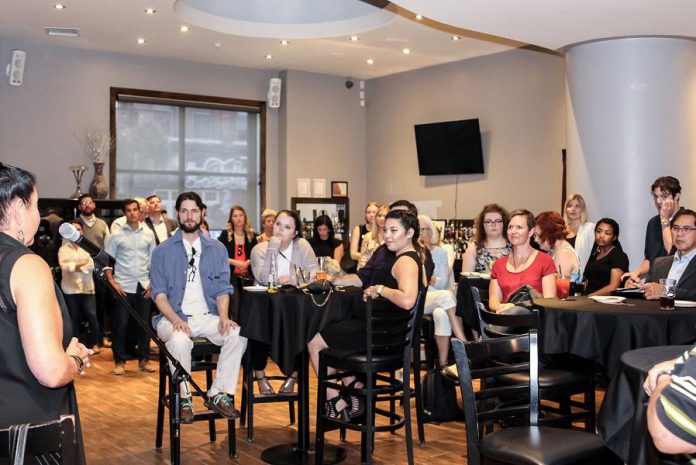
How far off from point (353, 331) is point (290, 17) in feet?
19.7

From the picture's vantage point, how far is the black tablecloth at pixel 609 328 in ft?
14.0

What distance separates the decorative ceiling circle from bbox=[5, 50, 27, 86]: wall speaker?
245cm

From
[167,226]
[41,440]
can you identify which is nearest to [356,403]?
[41,440]

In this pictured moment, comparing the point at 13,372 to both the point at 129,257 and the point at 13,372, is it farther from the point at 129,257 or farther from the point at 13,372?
the point at 129,257

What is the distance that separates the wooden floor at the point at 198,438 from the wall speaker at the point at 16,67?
4905 mm

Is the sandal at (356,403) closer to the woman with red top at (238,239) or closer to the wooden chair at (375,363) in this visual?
the wooden chair at (375,363)

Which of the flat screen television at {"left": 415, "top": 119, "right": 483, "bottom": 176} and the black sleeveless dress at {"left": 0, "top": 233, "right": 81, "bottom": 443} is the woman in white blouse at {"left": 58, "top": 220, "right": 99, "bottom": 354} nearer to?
the flat screen television at {"left": 415, "top": 119, "right": 483, "bottom": 176}

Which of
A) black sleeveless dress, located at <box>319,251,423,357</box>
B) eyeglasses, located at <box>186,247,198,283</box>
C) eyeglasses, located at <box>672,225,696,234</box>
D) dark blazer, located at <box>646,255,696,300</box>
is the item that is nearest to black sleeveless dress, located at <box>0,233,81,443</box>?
black sleeveless dress, located at <box>319,251,423,357</box>

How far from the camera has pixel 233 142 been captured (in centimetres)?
1202

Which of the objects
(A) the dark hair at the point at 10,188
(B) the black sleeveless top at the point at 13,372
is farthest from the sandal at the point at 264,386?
(A) the dark hair at the point at 10,188

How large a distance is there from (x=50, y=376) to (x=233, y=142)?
9.97 meters

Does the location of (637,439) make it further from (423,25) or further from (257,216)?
(257,216)

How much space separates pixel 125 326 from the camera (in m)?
7.91

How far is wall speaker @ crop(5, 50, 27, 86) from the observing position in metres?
10.1
